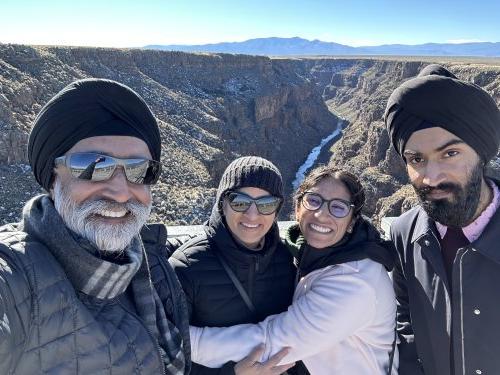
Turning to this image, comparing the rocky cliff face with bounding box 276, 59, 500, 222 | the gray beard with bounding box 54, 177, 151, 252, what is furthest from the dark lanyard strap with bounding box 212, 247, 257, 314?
the rocky cliff face with bounding box 276, 59, 500, 222

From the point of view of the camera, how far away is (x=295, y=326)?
2.72 metres

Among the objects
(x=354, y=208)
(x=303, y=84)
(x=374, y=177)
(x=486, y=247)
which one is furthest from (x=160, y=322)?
(x=303, y=84)

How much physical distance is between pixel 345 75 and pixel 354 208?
347 ft

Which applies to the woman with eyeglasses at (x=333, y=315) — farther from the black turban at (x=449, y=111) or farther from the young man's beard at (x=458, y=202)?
the black turban at (x=449, y=111)

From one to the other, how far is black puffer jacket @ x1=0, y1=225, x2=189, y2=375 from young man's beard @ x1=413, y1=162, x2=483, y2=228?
6.05 ft

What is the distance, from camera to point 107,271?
6.90ft

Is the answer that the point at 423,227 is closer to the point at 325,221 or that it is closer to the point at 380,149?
the point at 325,221

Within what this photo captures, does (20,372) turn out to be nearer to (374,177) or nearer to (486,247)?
(486,247)

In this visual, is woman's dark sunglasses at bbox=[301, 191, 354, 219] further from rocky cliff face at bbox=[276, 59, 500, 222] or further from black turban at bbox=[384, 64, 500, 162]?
rocky cliff face at bbox=[276, 59, 500, 222]

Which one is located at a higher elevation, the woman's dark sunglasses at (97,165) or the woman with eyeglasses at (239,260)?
the woman's dark sunglasses at (97,165)

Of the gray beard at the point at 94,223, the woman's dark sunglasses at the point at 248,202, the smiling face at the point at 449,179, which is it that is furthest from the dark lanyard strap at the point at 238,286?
the smiling face at the point at 449,179

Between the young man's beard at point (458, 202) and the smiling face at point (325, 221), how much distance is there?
1.78ft

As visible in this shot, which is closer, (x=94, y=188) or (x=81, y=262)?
(x=81, y=262)

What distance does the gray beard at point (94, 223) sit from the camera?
7.22ft
